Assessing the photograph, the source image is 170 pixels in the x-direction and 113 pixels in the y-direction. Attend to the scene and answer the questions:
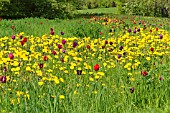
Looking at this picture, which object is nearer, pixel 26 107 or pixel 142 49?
pixel 26 107

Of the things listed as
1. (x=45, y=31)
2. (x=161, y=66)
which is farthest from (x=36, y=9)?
(x=161, y=66)

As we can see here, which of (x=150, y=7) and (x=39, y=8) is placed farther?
(x=150, y=7)

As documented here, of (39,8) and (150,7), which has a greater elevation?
(39,8)

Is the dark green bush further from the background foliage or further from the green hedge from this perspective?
the green hedge

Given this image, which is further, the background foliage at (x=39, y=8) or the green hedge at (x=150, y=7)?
the green hedge at (x=150, y=7)

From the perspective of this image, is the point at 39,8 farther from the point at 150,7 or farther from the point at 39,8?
the point at 150,7

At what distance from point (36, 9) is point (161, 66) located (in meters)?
17.5

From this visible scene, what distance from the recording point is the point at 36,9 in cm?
2091

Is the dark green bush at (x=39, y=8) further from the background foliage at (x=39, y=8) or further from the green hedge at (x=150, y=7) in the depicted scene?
the green hedge at (x=150, y=7)

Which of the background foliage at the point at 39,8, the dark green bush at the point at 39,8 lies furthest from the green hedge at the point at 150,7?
the dark green bush at the point at 39,8

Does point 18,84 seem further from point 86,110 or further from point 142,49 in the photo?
point 142,49

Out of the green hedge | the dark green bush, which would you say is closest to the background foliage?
the dark green bush

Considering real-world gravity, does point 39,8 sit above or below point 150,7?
above

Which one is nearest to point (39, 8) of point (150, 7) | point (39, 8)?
point (39, 8)
